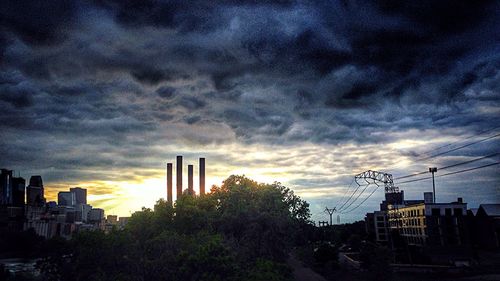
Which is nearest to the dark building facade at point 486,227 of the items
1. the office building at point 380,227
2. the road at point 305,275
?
the office building at point 380,227

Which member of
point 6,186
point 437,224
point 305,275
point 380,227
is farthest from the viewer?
point 6,186

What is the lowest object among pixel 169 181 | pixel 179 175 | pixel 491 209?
pixel 491 209

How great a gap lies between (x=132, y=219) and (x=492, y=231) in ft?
303

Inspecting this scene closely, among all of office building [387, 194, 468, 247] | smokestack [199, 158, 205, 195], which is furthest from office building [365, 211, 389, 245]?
smokestack [199, 158, 205, 195]

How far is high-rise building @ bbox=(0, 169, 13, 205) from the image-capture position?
18501 centimetres

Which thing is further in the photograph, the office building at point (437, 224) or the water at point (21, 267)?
the office building at point (437, 224)

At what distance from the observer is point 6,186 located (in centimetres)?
19138

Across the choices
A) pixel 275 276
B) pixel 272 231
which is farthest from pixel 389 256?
pixel 275 276

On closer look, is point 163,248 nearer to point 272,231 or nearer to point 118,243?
point 118,243

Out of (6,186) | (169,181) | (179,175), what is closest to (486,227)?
(179,175)

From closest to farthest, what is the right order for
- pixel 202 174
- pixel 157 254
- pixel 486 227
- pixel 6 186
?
pixel 157 254 → pixel 486 227 → pixel 202 174 → pixel 6 186

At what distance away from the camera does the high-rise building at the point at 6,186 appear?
18501 cm

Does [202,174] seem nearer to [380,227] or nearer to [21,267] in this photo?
[21,267]

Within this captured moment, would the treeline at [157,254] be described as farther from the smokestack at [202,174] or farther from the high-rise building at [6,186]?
the high-rise building at [6,186]
